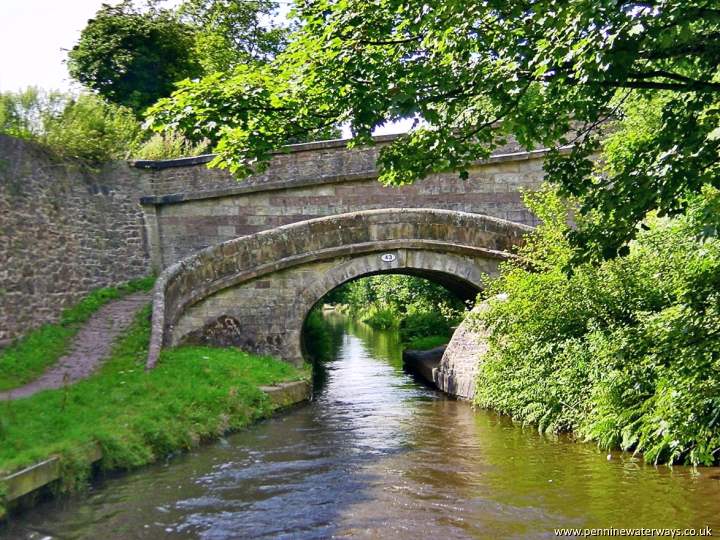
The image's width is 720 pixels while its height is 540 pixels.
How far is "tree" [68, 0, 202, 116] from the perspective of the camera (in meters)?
21.3

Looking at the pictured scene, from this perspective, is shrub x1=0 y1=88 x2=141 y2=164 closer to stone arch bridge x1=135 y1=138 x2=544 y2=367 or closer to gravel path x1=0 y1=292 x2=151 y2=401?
stone arch bridge x1=135 y1=138 x2=544 y2=367

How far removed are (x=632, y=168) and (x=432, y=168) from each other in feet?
5.57

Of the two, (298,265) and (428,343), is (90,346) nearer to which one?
(298,265)

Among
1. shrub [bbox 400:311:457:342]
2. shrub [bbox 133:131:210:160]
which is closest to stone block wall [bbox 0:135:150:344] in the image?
shrub [bbox 133:131:210:160]

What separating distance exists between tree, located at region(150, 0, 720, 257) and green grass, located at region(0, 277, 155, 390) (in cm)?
521

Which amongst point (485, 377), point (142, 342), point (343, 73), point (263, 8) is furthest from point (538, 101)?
point (263, 8)

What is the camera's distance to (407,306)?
2900cm

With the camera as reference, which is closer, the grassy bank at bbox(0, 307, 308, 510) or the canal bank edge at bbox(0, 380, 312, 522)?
the canal bank edge at bbox(0, 380, 312, 522)

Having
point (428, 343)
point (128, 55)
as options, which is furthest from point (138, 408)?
point (128, 55)

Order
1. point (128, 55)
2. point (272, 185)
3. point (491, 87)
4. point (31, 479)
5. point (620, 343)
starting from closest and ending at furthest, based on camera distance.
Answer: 1. point (491, 87)
2. point (31, 479)
3. point (620, 343)
4. point (272, 185)
5. point (128, 55)

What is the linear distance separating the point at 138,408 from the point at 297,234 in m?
5.09

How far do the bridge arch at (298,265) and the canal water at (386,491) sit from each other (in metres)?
3.13

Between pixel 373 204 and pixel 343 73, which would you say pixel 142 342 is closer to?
pixel 373 204

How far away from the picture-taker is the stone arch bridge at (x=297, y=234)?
13.5 metres
